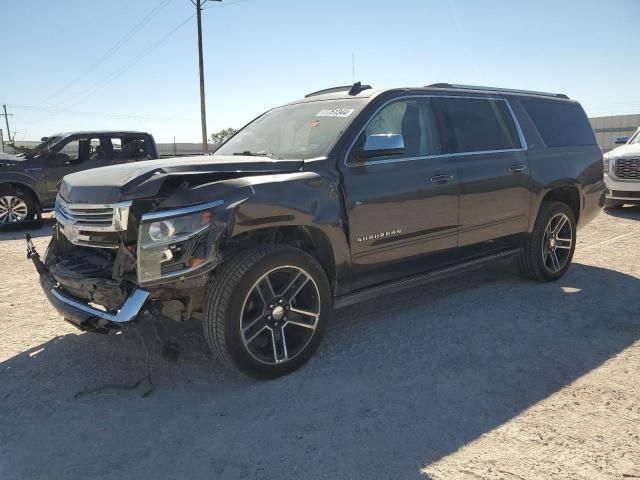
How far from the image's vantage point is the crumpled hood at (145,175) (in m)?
3.09

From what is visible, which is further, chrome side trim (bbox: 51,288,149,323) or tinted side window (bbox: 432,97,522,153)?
tinted side window (bbox: 432,97,522,153)

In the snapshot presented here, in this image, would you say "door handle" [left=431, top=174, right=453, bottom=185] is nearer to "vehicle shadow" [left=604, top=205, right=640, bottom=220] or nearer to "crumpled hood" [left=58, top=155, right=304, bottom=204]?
"crumpled hood" [left=58, top=155, right=304, bottom=204]

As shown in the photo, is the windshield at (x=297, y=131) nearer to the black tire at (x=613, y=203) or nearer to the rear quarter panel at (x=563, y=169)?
the rear quarter panel at (x=563, y=169)

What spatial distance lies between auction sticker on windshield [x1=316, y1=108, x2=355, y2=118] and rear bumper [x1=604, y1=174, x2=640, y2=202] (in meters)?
8.60

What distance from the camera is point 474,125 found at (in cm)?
476

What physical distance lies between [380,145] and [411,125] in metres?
0.70

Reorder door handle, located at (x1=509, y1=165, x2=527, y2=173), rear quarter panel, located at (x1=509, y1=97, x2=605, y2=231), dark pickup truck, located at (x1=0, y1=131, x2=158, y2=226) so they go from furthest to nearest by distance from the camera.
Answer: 1. dark pickup truck, located at (x1=0, y1=131, x2=158, y2=226)
2. rear quarter panel, located at (x1=509, y1=97, x2=605, y2=231)
3. door handle, located at (x1=509, y1=165, x2=527, y2=173)

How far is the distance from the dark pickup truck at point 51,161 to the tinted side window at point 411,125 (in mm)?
7094

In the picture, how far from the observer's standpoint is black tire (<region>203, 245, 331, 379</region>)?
3119 mm

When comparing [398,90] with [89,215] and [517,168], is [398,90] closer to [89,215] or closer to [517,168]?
[517,168]

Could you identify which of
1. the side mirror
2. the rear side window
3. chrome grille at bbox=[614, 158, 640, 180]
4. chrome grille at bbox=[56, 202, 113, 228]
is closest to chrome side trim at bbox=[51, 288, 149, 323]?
chrome grille at bbox=[56, 202, 113, 228]

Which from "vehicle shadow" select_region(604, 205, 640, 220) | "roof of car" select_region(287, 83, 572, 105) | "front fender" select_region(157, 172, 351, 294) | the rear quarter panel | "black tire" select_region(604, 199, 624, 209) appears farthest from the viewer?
"black tire" select_region(604, 199, 624, 209)

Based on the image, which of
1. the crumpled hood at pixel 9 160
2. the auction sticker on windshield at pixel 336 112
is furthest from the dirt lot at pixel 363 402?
the crumpled hood at pixel 9 160

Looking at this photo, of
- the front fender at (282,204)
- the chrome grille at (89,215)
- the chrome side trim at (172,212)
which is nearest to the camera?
the chrome side trim at (172,212)
